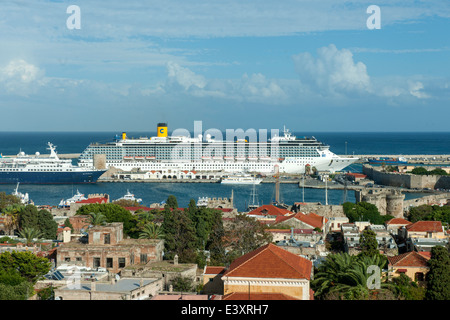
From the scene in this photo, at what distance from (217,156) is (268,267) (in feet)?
210

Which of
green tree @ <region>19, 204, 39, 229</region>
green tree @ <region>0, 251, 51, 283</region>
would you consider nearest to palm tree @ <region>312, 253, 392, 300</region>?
green tree @ <region>0, 251, 51, 283</region>

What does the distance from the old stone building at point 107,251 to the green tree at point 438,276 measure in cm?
764

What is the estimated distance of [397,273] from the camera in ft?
54.8

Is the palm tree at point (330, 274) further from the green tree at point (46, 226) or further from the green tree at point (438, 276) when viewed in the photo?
the green tree at point (46, 226)

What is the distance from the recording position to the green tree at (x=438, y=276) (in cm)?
1519

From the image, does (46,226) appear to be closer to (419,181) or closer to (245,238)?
(245,238)

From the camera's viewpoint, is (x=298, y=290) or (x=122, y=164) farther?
(x=122, y=164)

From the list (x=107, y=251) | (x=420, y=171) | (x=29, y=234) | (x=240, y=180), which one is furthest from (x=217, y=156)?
(x=107, y=251)

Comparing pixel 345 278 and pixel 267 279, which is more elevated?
pixel 267 279

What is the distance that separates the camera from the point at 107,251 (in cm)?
1667
